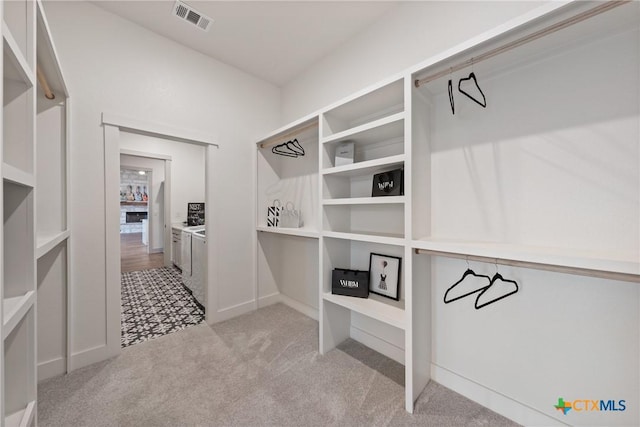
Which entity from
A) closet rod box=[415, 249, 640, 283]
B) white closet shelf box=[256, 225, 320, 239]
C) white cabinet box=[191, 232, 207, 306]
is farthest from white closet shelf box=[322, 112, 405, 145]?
white cabinet box=[191, 232, 207, 306]

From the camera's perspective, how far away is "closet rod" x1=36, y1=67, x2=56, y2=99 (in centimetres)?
150

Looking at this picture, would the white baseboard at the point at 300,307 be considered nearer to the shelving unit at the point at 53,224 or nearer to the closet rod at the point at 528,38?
the shelving unit at the point at 53,224

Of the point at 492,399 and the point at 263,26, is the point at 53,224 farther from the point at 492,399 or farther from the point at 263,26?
the point at 492,399

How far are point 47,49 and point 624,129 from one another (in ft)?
9.54

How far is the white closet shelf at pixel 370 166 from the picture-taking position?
1.53 metres

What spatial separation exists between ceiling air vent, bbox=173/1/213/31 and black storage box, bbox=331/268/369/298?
240 centimetres

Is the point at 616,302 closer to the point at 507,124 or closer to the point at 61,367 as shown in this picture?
the point at 507,124

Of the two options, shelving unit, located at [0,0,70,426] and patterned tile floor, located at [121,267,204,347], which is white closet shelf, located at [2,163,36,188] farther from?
patterned tile floor, located at [121,267,204,347]

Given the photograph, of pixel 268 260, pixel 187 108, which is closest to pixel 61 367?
pixel 268 260

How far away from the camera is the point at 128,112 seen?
6.93 feet

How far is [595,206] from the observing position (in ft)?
3.84

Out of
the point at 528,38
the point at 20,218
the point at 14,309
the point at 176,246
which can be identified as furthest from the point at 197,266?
the point at 528,38

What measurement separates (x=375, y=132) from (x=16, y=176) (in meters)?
1.80

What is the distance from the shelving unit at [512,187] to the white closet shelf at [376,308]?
0.01 metres
